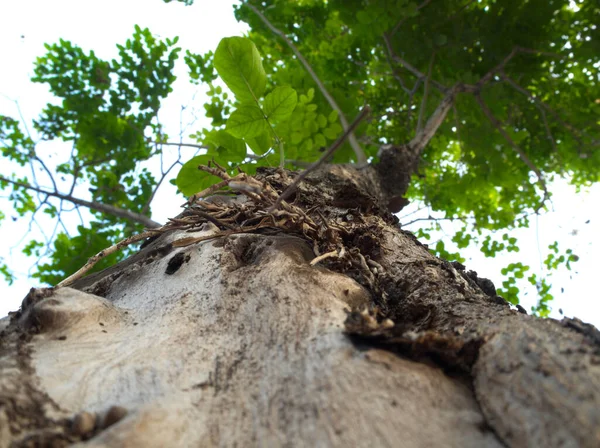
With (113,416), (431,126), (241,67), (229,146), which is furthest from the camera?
(431,126)

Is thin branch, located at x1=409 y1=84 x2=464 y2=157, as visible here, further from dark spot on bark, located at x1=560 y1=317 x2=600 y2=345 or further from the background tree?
dark spot on bark, located at x1=560 y1=317 x2=600 y2=345

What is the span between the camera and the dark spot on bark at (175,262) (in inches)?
53.8

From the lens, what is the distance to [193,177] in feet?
6.40

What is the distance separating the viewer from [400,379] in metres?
0.77

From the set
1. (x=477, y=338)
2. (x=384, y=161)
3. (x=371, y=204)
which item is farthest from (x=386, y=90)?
(x=477, y=338)

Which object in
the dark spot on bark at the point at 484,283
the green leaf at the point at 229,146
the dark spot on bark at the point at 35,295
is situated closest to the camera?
the dark spot on bark at the point at 35,295

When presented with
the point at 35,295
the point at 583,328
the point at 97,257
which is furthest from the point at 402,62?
the point at 35,295

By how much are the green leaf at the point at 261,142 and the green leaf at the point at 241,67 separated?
19 centimetres

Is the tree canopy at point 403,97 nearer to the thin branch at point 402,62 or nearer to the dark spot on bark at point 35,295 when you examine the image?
the thin branch at point 402,62

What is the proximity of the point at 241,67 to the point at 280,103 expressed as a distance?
8.9 inches

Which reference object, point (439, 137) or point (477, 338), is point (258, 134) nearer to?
point (477, 338)

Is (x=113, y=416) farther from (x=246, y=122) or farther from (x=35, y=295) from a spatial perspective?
(x=246, y=122)

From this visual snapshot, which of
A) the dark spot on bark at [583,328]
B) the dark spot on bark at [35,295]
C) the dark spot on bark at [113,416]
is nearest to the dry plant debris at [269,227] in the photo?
the dark spot on bark at [35,295]

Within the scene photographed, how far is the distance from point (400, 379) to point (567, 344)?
319 millimetres
